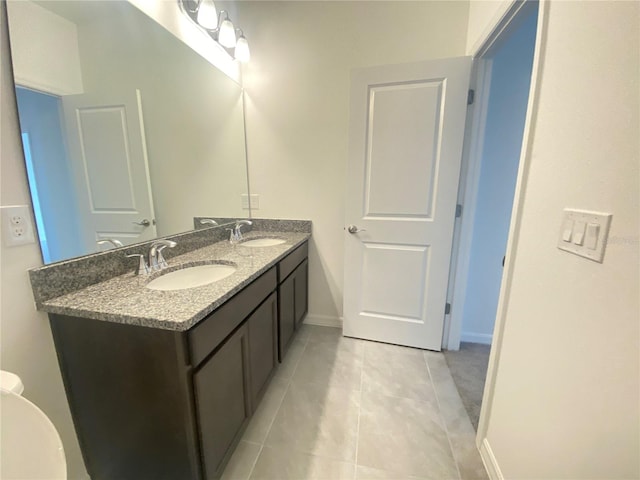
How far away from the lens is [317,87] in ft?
6.39

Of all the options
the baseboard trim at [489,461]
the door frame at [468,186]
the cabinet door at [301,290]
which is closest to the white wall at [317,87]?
the cabinet door at [301,290]

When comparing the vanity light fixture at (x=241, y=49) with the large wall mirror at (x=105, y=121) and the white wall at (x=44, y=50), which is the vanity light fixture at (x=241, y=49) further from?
the white wall at (x=44, y=50)

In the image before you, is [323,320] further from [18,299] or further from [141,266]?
[18,299]

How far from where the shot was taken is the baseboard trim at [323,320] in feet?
7.46

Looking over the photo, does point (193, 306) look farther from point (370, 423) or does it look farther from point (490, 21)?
point (490, 21)

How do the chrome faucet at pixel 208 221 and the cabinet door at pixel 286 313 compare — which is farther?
the chrome faucet at pixel 208 221

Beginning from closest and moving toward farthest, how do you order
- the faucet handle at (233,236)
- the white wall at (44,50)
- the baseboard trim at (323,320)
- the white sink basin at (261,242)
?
1. the white wall at (44,50)
2. the faucet handle at (233,236)
3. the white sink basin at (261,242)
4. the baseboard trim at (323,320)

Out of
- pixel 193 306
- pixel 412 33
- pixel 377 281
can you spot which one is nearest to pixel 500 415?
pixel 377 281

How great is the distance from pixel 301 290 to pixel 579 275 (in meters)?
1.61

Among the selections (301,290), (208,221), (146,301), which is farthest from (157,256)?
(301,290)

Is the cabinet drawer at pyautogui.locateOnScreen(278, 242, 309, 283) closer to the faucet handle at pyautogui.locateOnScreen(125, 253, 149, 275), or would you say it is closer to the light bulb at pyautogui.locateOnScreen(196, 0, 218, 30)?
the faucet handle at pyautogui.locateOnScreen(125, 253, 149, 275)

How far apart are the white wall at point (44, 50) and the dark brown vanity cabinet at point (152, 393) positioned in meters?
0.79

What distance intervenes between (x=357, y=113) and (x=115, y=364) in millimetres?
1830

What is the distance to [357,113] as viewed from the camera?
70.2 inches
